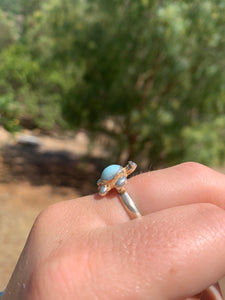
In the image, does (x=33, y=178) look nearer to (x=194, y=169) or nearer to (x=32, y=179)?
(x=32, y=179)

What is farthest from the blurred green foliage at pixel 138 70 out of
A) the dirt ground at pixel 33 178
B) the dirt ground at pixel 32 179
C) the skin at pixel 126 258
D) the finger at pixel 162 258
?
the finger at pixel 162 258

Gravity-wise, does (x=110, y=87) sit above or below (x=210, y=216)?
above

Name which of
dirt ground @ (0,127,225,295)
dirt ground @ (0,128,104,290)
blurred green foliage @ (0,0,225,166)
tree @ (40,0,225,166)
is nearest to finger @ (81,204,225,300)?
dirt ground @ (0,127,225,295)

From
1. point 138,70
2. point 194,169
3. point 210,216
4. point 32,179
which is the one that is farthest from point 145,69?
point 210,216

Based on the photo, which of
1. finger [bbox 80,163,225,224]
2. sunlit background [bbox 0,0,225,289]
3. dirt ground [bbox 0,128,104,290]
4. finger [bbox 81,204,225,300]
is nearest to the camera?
finger [bbox 81,204,225,300]

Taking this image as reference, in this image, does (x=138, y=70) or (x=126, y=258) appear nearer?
(x=126, y=258)

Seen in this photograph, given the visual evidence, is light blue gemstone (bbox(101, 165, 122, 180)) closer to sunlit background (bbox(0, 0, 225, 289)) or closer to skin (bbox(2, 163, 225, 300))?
skin (bbox(2, 163, 225, 300))

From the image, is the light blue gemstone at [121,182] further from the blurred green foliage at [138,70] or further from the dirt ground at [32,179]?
the blurred green foliage at [138,70]
